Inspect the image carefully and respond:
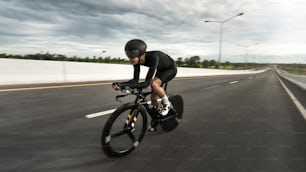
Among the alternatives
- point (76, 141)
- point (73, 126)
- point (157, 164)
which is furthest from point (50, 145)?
point (157, 164)

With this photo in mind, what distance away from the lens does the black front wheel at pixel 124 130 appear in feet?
10.4

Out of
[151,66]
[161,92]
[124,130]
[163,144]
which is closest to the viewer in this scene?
[124,130]

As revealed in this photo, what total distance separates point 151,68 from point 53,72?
39.4ft

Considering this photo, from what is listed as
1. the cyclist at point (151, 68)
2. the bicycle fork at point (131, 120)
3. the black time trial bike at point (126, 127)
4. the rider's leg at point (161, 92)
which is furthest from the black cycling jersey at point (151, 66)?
the bicycle fork at point (131, 120)

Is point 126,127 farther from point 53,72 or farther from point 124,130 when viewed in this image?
point 53,72

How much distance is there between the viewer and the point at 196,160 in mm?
3266

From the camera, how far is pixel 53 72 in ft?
46.8

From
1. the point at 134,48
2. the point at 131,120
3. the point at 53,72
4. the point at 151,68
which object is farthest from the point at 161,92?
the point at 53,72

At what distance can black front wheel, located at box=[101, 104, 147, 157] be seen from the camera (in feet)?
10.4

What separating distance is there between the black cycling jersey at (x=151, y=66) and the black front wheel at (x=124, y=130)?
32 centimetres

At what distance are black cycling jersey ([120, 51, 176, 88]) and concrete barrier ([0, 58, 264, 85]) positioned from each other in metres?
10.1

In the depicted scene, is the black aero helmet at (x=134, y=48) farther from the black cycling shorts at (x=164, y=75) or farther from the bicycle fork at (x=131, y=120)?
the black cycling shorts at (x=164, y=75)

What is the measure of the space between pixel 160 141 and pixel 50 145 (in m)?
1.68

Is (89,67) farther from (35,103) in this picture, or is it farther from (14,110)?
(14,110)
